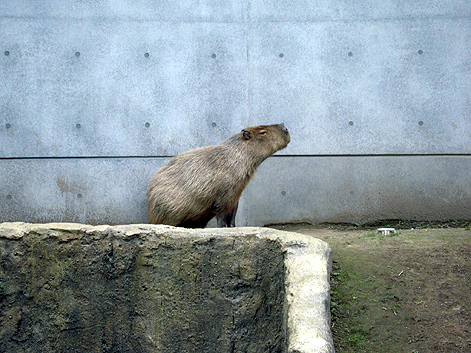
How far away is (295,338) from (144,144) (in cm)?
450

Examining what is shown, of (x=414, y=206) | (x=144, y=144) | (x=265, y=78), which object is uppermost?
(x=265, y=78)

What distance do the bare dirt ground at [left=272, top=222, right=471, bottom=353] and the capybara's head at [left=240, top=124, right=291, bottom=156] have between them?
4.79ft

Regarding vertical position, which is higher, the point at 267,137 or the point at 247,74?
the point at 247,74

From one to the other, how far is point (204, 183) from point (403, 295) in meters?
2.18

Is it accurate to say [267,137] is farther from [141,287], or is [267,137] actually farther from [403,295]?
[141,287]

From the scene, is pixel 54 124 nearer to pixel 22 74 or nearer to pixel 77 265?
pixel 22 74

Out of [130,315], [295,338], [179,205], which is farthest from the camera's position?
[179,205]

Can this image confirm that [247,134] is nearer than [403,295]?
No

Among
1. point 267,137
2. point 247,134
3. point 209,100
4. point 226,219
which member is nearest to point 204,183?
point 226,219

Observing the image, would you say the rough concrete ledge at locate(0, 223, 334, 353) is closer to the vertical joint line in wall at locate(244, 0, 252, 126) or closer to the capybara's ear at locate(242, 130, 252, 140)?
the capybara's ear at locate(242, 130, 252, 140)

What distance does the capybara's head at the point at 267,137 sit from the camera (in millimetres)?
4973

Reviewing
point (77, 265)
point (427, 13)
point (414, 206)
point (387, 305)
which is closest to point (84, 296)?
point (77, 265)

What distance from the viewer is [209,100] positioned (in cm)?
614

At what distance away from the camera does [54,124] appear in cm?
613
